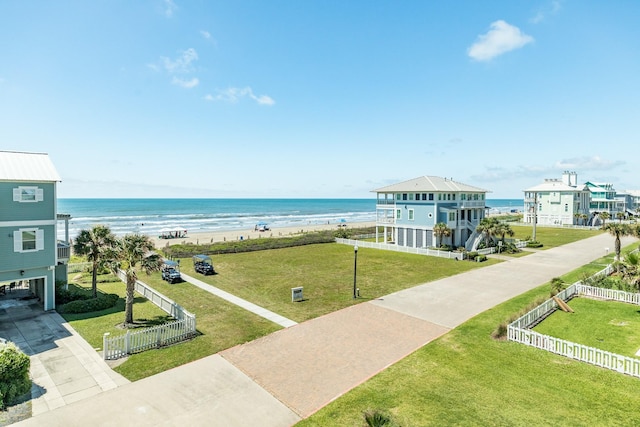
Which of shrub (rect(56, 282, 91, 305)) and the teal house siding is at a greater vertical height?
the teal house siding

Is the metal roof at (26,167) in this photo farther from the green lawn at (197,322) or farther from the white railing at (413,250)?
the white railing at (413,250)

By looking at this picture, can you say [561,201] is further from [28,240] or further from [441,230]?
[28,240]

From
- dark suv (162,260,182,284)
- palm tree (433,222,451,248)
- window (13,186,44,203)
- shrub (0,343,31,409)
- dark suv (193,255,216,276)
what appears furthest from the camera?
palm tree (433,222,451,248)

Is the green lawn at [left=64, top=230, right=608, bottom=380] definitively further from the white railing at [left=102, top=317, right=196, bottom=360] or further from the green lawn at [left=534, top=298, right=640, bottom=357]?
the green lawn at [left=534, top=298, right=640, bottom=357]

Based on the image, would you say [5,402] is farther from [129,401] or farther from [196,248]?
[196,248]

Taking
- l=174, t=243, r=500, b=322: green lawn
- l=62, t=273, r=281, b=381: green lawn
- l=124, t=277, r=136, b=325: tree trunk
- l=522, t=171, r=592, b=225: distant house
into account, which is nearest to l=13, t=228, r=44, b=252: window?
l=62, t=273, r=281, b=381: green lawn

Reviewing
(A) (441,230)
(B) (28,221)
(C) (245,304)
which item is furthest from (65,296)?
(A) (441,230)

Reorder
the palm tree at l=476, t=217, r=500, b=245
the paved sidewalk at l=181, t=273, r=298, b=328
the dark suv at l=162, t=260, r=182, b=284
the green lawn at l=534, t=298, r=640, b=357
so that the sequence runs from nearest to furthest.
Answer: the green lawn at l=534, t=298, r=640, b=357 < the paved sidewalk at l=181, t=273, r=298, b=328 < the dark suv at l=162, t=260, r=182, b=284 < the palm tree at l=476, t=217, r=500, b=245
